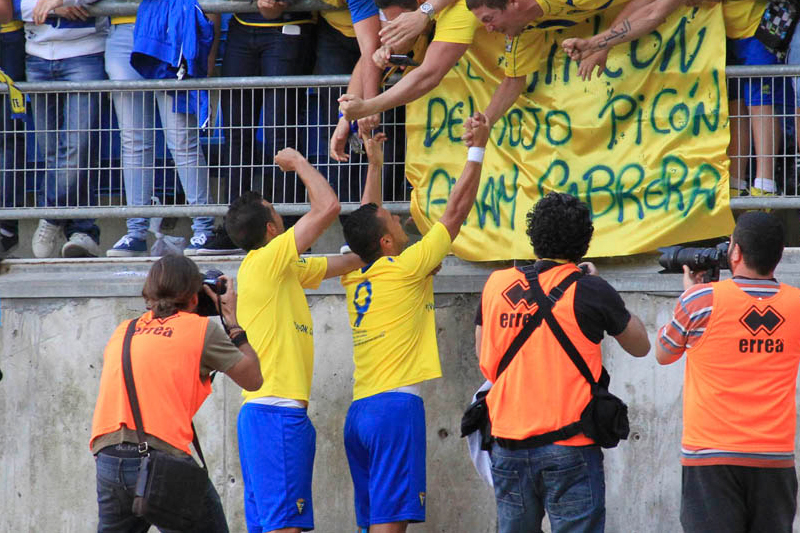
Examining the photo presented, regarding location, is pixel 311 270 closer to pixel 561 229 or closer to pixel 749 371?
pixel 561 229

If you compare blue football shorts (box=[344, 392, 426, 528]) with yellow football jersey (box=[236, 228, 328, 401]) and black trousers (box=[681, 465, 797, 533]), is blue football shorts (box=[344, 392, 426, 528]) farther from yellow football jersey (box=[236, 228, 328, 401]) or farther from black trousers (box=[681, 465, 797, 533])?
black trousers (box=[681, 465, 797, 533])

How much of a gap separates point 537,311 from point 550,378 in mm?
294

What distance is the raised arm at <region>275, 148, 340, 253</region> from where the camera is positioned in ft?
20.8

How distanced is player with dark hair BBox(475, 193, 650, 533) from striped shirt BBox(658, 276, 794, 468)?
226 mm

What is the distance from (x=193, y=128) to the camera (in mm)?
7414

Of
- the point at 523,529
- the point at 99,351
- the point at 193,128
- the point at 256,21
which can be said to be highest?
the point at 256,21

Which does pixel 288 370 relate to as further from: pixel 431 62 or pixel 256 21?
pixel 256 21

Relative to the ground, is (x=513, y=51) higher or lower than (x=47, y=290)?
higher

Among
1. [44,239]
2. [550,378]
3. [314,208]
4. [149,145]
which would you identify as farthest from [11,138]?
[550,378]

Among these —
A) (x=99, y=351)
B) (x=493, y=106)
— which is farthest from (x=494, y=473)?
(x=99, y=351)

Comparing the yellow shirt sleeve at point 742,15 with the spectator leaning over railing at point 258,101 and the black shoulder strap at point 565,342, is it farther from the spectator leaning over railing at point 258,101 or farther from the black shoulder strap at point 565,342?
the black shoulder strap at point 565,342

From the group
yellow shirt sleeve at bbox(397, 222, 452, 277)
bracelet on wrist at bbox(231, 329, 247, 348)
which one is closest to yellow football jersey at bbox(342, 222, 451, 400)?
yellow shirt sleeve at bbox(397, 222, 452, 277)

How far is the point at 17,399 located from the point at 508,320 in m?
3.68

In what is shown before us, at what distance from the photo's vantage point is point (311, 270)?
642 cm
